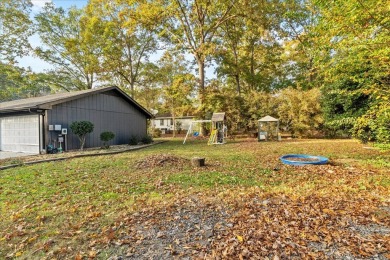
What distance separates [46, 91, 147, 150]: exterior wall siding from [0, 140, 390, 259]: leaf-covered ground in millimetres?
6265

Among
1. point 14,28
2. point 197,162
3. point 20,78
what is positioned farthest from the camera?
point 20,78

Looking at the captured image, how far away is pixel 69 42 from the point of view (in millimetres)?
22250

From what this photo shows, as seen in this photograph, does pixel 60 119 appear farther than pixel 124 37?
No

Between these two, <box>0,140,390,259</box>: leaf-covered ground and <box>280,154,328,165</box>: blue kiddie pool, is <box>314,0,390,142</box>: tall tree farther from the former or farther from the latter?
<box>280,154,328,165</box>: blue kiddie pool

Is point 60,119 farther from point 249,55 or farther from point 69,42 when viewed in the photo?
point 249,55

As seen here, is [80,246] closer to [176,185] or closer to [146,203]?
[146,203]

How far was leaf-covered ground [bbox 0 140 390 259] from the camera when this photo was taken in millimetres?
2436

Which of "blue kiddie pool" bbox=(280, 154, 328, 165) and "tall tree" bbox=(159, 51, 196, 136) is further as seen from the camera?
"tall tree" bbox=(159, 51, 196, 136)

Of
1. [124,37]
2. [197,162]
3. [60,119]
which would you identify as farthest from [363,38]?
[124,37]

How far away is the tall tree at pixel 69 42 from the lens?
21969mm

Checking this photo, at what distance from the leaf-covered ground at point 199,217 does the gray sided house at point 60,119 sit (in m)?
5.78

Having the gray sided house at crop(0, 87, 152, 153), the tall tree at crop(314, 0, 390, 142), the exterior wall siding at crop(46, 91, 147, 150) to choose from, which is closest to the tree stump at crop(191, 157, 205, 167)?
the tall tree at crop(314, 0, 390, 142)

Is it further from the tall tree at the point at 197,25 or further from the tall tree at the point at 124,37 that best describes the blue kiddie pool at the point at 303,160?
the tall tree at the point at 124,37

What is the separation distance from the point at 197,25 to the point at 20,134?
54.8 feet
